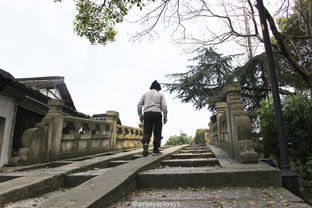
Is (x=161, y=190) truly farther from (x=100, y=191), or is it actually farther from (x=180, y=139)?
(x=180, y=139)

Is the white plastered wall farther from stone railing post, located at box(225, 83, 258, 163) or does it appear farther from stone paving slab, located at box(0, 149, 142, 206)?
stone railing post, located at box(225, 83, 258, 163)

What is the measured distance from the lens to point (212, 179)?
296cm

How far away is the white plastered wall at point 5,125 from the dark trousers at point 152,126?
390cm

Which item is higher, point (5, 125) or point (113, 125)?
point (113, 125)

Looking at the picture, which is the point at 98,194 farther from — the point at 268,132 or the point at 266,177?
the point at 268,132

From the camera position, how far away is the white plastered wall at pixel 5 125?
5.82 metres

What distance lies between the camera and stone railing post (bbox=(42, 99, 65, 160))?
5434mm

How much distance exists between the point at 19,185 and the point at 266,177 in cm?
320

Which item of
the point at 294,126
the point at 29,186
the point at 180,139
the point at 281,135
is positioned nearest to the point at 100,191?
the point at 29,186

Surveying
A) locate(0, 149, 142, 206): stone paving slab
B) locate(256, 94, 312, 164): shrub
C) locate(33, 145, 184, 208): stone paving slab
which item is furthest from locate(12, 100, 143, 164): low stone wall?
locate(256, 94, 312, 164): shrub

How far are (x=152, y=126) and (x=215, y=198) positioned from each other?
3287 mm

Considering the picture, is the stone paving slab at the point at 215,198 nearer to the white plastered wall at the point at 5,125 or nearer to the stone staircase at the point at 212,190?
the stone staircase at the point at 212,190

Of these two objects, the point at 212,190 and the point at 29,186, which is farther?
the point at 212,190

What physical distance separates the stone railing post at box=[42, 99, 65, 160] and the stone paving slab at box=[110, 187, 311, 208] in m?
3.48
